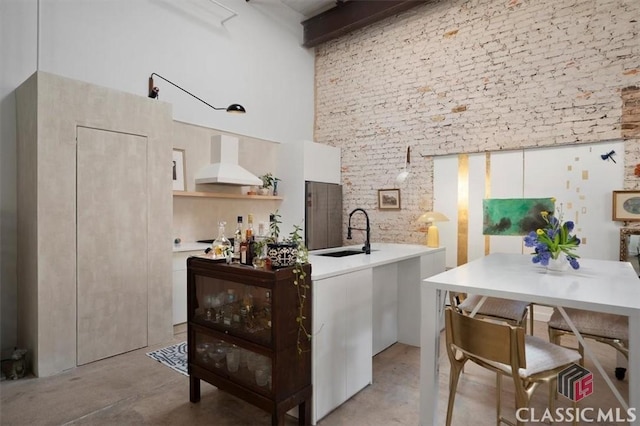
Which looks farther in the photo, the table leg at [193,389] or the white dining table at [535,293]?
the table leg at [193,389]

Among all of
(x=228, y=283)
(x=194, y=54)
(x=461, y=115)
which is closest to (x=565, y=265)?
(x=228, y=283)

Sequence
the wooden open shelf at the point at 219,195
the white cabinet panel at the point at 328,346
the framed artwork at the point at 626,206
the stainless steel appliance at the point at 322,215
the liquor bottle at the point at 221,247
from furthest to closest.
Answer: the stainless steel appliance at the point at 322,215 → the wooden open shelf at the point at 219,195 → the framed artwork at the point at 626,206 → the liquor bottle at the point at 221,247 → the white cabinet panel at the point at 328,346

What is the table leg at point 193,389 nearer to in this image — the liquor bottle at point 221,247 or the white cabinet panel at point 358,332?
the liquor bottle at point 221,247

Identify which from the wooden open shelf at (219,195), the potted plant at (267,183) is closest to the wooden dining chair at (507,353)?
the wooden open shelf at (219,195)

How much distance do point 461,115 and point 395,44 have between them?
1691 mm

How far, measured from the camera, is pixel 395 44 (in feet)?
18.4

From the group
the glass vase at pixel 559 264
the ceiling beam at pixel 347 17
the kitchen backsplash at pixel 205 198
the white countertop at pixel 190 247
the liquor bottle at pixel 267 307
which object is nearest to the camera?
the liquor bottle at pixel 267 307

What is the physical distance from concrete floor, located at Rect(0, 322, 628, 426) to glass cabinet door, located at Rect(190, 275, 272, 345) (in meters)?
0.59

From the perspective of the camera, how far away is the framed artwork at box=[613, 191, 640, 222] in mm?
3814

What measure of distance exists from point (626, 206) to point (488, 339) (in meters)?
3.55

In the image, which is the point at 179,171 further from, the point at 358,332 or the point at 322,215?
the point at 358,332

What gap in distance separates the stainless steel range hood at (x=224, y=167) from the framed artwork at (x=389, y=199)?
6.86ft

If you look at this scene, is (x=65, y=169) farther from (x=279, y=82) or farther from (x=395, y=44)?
(x=395, y=44)

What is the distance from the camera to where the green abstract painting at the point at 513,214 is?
440 cm
